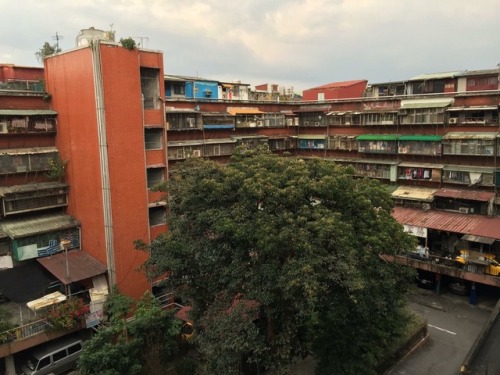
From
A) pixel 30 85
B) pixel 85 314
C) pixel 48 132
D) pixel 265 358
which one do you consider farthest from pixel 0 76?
pixel 265 358

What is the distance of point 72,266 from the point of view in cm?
2428

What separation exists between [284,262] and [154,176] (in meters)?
13.7

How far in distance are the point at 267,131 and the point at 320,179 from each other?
23.8 metres

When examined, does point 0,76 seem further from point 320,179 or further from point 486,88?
point 486,88

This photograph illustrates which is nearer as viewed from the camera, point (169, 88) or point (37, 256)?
point (37, 256)

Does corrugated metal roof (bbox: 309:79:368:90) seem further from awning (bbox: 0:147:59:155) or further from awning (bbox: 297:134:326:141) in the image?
awning (bbox: 0:147:59:155)

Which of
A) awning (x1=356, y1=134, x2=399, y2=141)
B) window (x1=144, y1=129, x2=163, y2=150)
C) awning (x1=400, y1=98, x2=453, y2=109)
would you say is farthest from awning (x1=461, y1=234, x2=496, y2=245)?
window (x1=144, y1=129, x2=163, y2=150)

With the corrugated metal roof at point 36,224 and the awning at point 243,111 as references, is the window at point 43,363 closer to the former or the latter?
the corrugated metal roof at point 36,224

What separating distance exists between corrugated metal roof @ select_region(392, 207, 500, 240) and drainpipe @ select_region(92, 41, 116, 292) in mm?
19374

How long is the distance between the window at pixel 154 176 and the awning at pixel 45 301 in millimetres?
8451

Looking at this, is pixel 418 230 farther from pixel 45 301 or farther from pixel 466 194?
pixel 45 301

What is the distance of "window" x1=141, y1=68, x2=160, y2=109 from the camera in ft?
87.3

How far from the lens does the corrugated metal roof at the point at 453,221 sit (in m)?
28.9

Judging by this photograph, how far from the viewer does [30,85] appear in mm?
26719
